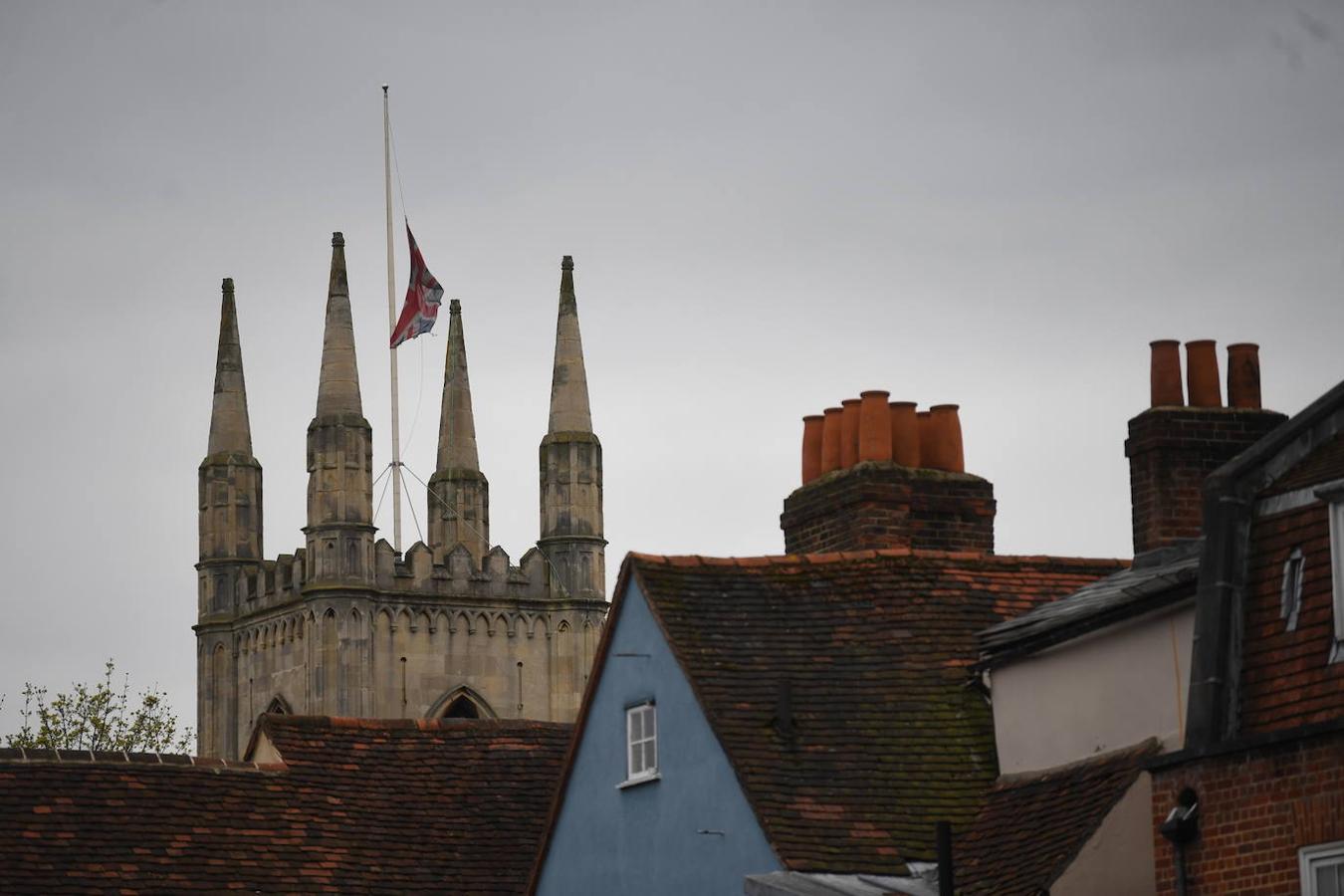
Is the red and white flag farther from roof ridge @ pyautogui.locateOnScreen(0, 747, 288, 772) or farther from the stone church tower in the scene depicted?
roof ridge @ pyautogui.locateOnScreen(0, 747, 288, 772)

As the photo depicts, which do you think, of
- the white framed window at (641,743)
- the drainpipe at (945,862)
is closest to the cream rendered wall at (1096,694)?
the drainpipe at (945,862)

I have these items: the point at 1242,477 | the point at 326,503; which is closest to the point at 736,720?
the point at 1242,477

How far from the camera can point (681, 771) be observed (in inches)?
982

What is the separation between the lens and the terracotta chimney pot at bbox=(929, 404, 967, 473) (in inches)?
1045

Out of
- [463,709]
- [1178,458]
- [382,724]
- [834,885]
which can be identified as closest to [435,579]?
[463,709]

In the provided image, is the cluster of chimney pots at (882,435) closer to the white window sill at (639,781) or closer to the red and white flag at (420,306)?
the white window sill at (639,781)

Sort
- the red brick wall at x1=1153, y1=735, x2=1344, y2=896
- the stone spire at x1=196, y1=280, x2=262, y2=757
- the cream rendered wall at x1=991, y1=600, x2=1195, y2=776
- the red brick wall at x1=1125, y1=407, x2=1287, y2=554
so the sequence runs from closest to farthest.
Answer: the red brick wall at x1=1153, y1=735, x2=1344, y2=896
the cream rendered wall at x1=991, y1=600, x2=1195, y2=776
the red brick wall at x1=1125, y1=407, x2=1287, y2=554
the stone spire at x1=196, y1=280, x2=262, y2=757

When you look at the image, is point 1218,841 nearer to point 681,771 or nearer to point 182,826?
point 681,771

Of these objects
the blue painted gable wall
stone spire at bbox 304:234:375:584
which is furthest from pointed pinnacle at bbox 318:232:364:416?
the blue painted gable wall

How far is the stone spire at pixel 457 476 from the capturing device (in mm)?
80375

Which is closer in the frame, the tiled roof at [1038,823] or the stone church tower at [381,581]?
the tiled roof at [1038,823]

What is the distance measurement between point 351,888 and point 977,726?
25.0ft

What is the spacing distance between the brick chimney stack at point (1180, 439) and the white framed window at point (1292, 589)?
5692 millimetres

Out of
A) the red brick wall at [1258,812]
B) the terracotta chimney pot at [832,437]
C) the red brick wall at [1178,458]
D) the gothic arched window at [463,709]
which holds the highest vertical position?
the gothic arched window at [463,709]
